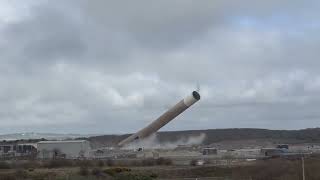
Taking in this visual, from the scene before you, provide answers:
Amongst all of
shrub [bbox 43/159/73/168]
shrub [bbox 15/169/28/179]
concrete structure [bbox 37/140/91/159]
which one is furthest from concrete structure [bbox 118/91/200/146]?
shrub [bbox 15/169/28/179]

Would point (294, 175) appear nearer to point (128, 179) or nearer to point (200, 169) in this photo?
point (128, 179)

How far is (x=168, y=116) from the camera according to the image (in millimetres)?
110500

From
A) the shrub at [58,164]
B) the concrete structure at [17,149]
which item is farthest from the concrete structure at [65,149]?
the shrub at [58,164]

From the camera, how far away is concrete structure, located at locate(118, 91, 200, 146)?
337 ft

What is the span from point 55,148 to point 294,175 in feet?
301

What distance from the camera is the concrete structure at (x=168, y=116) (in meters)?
103

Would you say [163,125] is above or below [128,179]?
above

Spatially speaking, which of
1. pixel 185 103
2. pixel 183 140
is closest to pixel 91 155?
pixel 185 103

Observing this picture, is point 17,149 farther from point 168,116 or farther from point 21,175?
point 21,175

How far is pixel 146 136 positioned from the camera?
125 meters

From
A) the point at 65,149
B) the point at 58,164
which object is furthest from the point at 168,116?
the point at 58,164

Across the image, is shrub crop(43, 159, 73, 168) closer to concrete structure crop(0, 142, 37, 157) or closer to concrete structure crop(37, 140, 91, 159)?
concrete structure crop(37, 140, 91, 159)

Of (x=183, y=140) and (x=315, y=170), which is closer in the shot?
(x=315, y=170)

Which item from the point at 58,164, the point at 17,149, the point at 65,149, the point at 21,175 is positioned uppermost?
the point at 17,149
